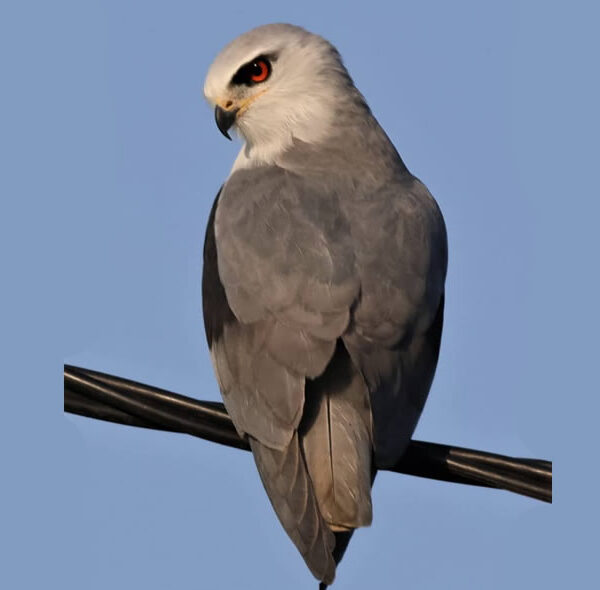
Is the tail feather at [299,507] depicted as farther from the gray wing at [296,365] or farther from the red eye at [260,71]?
the red eye at [260,71]

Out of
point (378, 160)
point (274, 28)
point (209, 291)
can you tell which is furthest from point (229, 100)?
point (209, 291)

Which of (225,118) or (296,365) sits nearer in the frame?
(296,365)

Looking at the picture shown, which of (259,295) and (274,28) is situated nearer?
(259,295)

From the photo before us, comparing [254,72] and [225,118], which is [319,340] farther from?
[254,72]

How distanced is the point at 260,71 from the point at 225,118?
32cm

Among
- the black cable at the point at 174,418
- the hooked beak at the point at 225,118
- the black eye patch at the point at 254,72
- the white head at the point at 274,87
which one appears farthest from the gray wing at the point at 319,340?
the black eye patch at the point at 254,72

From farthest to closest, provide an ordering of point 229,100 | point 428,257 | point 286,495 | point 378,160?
point 229,100, point 378,160, point 428,257, point 286,495

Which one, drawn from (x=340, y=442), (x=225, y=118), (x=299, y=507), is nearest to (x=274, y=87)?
(x=225, y=118)

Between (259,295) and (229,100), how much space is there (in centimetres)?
188

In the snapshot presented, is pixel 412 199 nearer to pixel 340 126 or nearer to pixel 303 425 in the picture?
pixel 340 126

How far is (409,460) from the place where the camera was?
18.9ft

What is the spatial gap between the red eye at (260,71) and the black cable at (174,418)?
2613 mm

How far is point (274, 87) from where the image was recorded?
752 centimetres

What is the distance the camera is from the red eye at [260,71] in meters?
7.53
